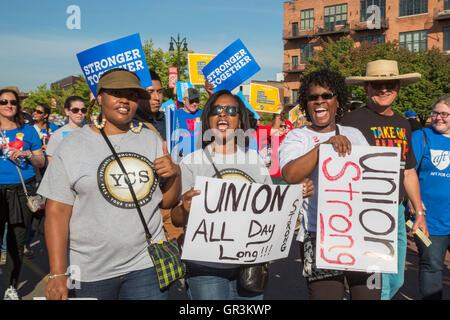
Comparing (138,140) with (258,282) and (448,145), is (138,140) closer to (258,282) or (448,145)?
(258,282)

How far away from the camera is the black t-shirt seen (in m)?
3.29

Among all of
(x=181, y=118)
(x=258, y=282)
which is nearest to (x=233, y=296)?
(x=258, y=282)

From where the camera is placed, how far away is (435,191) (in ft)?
13.0

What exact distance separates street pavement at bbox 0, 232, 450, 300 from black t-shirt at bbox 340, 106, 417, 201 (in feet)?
6.35

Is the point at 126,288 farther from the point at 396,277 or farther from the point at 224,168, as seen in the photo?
the point at 396,277

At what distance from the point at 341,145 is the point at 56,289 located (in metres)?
1.82

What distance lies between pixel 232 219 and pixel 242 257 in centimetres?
25

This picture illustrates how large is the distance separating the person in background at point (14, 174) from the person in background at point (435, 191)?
4.10 meters

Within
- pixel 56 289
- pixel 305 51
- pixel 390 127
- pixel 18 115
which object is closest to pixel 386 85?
pixel 390 127

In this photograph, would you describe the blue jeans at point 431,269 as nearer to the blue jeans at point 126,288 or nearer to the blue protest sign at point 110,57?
the blue jeans at point 126,288

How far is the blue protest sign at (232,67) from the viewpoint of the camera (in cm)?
595

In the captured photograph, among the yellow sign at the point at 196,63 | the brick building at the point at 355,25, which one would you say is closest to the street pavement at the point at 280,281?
the yellow sign at the point at 196,63

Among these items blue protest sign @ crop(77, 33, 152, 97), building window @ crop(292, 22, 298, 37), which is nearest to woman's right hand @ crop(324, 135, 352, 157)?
blue protest sign @ crop(77, 33, 152, 97)

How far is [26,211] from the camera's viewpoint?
4.70 metres
